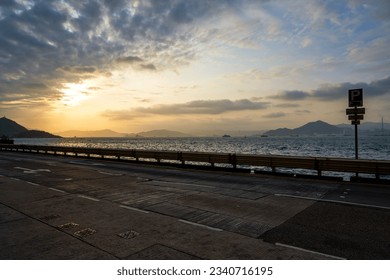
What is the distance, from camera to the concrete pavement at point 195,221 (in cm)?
589

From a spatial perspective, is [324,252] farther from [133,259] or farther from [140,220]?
[140,220]

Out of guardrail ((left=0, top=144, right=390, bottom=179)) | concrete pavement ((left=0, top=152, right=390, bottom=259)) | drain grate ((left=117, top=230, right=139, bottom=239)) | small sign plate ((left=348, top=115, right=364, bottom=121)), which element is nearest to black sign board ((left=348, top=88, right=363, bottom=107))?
small sign plate ((left=348, top=115, right=364, bottom=121))

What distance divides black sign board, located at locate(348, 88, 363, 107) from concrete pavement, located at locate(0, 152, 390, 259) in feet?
14.6

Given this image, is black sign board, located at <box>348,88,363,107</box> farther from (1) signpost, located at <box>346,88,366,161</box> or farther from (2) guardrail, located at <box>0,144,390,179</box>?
(2) guardrail, located at <box>0,144,390,179</box>

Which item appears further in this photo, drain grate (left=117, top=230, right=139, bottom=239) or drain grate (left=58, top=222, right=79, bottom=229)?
drain grate (left=58, top=222, right=79, bottom=229)

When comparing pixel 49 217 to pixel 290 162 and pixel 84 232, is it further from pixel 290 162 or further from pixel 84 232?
pixel 290 162

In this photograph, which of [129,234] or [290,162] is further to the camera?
[290,162]

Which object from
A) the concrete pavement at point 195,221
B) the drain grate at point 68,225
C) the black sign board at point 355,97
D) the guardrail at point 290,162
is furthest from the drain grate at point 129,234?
the black sign board at point 355,97

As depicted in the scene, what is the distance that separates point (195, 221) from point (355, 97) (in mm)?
11930

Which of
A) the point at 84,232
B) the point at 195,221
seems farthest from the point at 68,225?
the point at 195,221

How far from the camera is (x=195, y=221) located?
26.0ft

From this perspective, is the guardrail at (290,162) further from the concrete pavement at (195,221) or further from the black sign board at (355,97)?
the black sign board at (355,97)

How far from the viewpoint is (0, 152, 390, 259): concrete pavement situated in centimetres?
589
